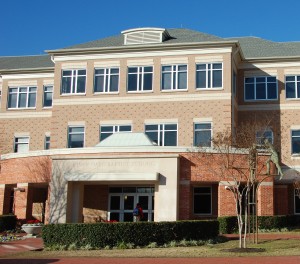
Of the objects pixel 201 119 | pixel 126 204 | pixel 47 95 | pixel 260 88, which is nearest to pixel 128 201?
pixel 126 204

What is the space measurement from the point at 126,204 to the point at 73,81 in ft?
31.7

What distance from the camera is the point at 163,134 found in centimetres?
3353

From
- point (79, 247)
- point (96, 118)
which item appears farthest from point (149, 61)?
point (79, 247)

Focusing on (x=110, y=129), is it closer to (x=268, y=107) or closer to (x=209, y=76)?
(x=209, y=76)

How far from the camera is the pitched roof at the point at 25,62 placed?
4200cm

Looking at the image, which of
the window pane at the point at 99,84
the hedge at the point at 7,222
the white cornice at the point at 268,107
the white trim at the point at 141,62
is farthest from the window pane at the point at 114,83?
the hedge at the point at 7,222

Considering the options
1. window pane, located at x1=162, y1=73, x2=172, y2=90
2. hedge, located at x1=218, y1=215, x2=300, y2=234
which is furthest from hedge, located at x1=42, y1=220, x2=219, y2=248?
window pane, located at x1=162, y1=73, x2=172, y2=90

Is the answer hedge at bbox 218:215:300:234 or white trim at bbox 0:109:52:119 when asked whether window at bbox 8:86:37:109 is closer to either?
Result: white trim at bbox 0:109:52:119

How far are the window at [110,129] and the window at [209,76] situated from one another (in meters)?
5.41

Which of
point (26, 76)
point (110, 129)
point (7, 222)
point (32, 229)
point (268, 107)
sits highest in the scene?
point (26, 76)

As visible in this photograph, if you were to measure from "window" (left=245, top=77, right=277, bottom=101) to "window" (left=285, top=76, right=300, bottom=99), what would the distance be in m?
0.83

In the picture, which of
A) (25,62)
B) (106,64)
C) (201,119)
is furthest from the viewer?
(25,62)

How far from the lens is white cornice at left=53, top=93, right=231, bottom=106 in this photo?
33.2 meters

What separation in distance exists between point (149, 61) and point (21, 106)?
1197 cm
